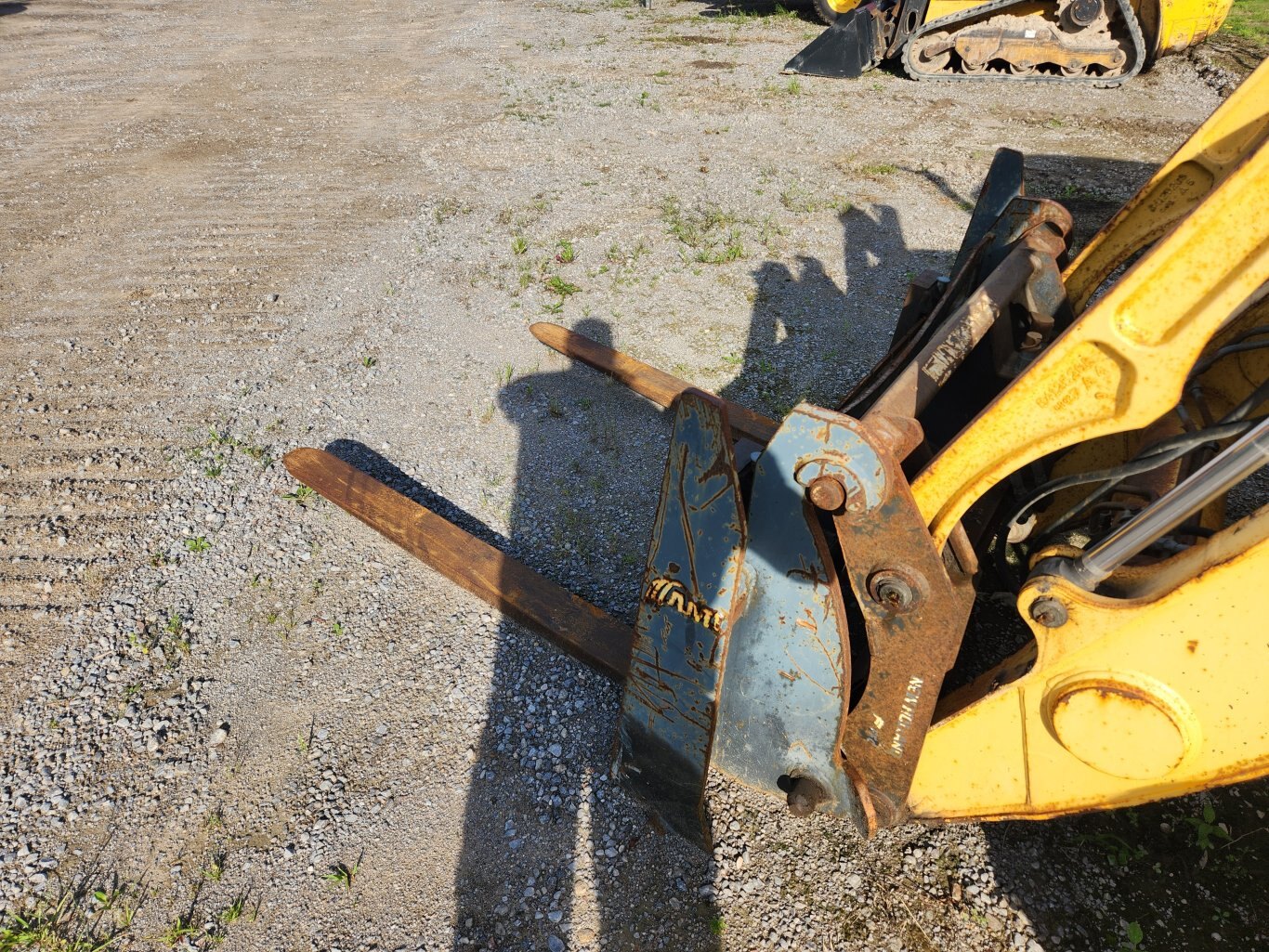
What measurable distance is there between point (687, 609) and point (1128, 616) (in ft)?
3.53

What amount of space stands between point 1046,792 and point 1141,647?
1.74 ft

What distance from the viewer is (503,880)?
2633mm

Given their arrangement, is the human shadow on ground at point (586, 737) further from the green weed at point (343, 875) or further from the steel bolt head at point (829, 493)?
the steel bolt head at point (829, 493)

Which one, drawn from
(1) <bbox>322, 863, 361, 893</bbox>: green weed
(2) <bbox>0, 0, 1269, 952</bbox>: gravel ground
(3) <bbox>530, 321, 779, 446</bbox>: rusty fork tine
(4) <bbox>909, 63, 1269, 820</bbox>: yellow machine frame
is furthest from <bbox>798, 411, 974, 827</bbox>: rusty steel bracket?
(3) <bbox>530, 321, 779, 446</bbox>: rusty fork tine

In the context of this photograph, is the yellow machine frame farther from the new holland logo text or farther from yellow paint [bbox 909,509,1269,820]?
the new holland logo text

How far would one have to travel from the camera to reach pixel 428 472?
4426 millimetres

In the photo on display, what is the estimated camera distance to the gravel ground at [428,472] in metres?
2.58

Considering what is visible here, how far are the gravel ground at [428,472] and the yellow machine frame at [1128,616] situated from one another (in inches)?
29.8

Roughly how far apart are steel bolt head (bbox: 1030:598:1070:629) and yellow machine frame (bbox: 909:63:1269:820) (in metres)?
0.01

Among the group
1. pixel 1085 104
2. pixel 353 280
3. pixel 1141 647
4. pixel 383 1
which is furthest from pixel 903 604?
pixel 383 1

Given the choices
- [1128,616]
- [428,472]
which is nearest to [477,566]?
[428,472]

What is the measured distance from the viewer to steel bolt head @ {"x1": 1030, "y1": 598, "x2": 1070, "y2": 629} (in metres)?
1.84

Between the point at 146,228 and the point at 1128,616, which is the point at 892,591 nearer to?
the point at 1128,616

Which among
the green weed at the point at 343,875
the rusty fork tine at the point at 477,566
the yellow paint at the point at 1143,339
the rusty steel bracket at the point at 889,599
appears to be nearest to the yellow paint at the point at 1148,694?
the rusty steel bracket at the point at 889,599
